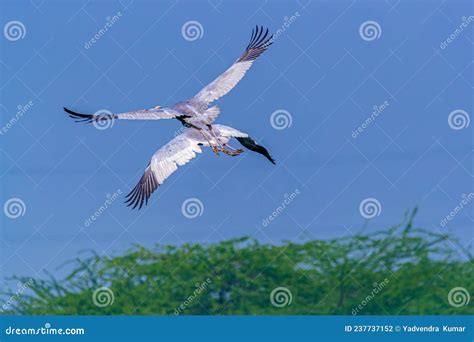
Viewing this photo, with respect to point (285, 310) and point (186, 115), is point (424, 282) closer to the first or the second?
point (285, 310)

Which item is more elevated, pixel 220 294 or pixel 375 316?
pixel 375 316

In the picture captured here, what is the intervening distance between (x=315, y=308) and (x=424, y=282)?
2.12 meters

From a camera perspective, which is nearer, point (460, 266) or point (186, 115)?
point (186, 115)

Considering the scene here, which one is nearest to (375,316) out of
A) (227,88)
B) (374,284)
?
(374,284)

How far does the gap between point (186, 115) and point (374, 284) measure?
4.89 metres

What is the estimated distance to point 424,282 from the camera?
2223 cm

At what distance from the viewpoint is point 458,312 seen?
70.5 ft

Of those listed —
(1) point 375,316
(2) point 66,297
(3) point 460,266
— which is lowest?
(2) point 66,297

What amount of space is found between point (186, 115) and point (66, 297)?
4848mm

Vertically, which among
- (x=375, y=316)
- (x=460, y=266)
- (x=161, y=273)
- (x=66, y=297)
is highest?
(x=460, y=266)

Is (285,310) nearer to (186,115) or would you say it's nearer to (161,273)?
(161,273)

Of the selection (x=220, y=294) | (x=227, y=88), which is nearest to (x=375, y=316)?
(x=220, y=294)

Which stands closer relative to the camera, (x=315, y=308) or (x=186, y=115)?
(x=186, y=115)

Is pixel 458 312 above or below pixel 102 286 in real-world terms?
above
